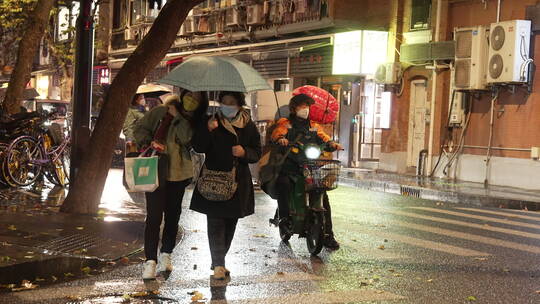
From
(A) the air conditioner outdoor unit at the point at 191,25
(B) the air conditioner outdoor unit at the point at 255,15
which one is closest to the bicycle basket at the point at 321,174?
(B) the air conditioner outdoor unit at the point at 255,15

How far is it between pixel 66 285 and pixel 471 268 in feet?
13.4

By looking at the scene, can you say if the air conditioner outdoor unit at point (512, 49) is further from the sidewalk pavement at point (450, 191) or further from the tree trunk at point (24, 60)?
the tree trunk at point (24, 60)

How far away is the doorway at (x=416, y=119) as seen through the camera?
85.7 feet

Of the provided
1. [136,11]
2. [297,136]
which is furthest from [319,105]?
[136,11]

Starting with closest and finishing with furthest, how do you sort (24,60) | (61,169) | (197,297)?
(197,297) < (61,169) < (24,60)

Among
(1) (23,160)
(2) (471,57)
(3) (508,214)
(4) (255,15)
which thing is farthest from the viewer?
(4) (255,15)

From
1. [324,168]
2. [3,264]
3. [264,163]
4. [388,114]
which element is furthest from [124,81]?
[388,114]

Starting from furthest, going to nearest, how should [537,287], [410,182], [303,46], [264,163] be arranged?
[303,46] < [410,182] < [264,163] < [537,287]

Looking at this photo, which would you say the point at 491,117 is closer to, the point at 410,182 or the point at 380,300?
the point at 410,182

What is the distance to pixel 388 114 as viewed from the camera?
27812 mm

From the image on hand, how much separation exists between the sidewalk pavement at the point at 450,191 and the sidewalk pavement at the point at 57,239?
7510 millimetres

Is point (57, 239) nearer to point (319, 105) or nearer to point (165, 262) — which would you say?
point (165, 262)

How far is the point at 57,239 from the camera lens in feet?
30.2

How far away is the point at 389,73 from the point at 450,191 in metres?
8.34
